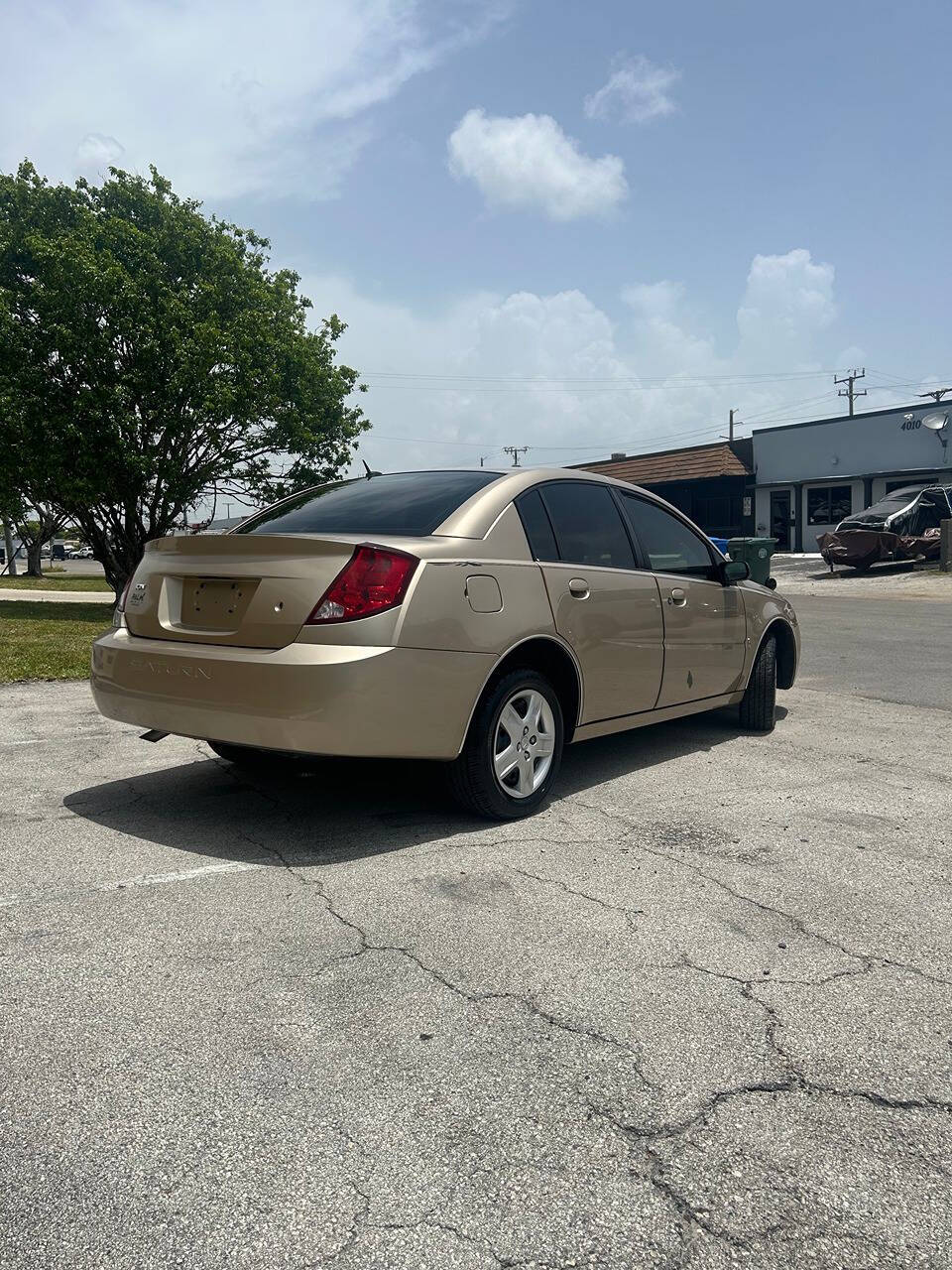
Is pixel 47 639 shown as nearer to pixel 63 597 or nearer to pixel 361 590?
pixel 361 590

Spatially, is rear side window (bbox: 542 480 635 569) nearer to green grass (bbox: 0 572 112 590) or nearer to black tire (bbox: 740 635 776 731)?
black tire (bbox: 740 635 776 731)

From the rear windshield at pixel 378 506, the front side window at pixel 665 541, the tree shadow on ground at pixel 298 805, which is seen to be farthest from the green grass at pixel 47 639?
the front side window at pixel 665 541

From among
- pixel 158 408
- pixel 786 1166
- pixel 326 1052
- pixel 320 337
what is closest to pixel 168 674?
pixel 326 1052

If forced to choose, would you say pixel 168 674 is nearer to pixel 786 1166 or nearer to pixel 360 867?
pixel 360 867

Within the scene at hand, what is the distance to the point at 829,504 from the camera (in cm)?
3856

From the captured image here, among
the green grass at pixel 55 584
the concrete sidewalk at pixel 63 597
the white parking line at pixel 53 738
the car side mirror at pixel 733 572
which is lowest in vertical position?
the white parking line at pixel 53 738

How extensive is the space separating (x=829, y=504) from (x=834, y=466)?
61.3 inches

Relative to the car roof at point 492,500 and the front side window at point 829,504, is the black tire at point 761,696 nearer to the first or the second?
the car roof at point 492,500

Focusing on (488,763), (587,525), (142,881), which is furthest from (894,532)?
(142,881)

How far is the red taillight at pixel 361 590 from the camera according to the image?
4051 millimetres

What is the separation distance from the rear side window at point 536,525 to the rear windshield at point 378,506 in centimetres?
20

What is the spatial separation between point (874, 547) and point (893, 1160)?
86.5 ft

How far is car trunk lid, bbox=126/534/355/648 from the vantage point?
13.5 feet

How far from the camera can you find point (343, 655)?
3953mm
